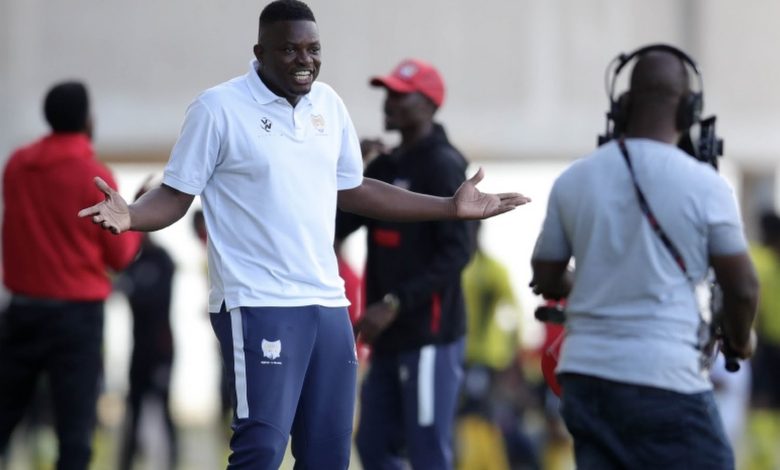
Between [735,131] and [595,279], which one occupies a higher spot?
[595,279]

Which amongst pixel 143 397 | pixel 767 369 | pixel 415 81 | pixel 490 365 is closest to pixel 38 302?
pixel 415 81

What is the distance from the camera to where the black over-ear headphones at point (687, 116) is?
446cm

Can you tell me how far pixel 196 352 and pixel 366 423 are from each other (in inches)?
385

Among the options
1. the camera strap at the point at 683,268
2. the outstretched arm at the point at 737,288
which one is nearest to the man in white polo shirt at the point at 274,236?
the camera strap at the point at 683,268

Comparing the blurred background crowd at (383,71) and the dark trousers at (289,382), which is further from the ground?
the dark trousers at (289,382)

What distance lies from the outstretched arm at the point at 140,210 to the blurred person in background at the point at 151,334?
5.70 m

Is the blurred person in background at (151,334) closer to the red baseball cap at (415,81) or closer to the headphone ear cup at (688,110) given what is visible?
the red baseball cap at (415,81)

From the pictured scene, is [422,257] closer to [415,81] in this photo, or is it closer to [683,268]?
[415,81]

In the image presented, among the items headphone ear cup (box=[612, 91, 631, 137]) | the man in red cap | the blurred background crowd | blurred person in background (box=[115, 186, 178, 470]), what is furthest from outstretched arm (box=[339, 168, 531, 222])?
the blurred background crowd

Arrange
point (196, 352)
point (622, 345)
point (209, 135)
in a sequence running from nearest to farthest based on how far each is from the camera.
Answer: point (622, 345), point (209, 135), point (196, 352)

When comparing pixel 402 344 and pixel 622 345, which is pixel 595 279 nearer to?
pixel 622 345

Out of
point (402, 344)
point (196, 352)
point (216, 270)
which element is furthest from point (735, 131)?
point (216, 270)

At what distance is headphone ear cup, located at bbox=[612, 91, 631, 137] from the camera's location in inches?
178

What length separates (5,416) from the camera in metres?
6.92
